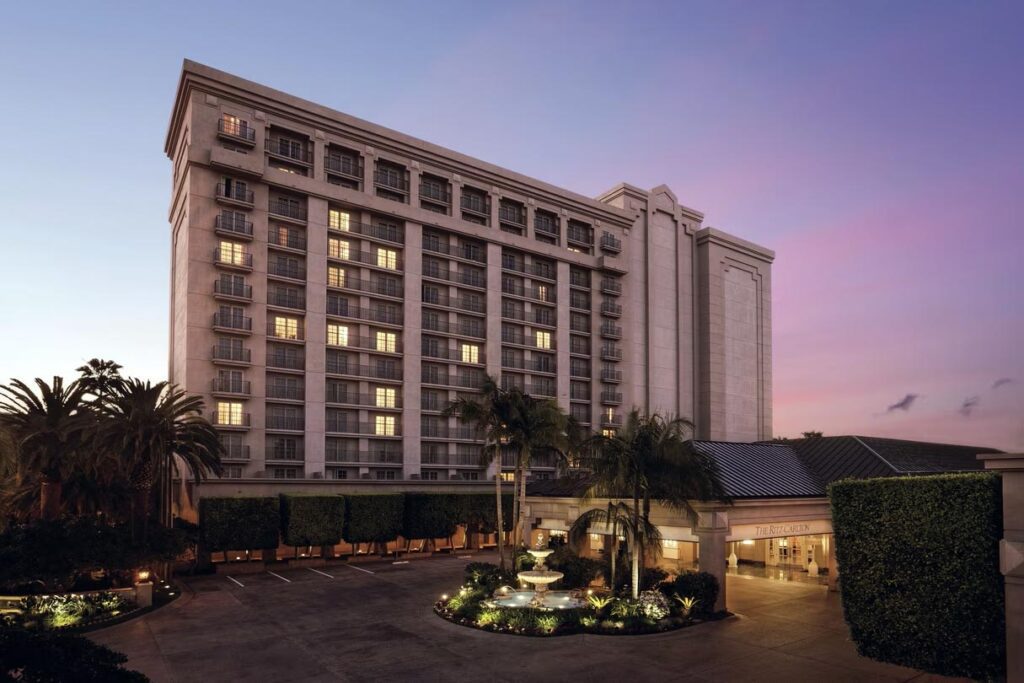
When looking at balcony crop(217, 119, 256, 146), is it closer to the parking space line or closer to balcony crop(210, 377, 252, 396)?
balcony crop(210, 377, 252, 396)

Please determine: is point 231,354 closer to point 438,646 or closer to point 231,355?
point 231,355

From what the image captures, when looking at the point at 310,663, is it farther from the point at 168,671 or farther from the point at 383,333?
the point at 383,333

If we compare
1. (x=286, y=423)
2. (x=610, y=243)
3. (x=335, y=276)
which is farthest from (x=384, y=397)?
(x=610, y=243)

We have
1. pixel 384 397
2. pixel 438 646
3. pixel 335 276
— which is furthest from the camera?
pixel 384 397

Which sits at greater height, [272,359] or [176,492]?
[272,359]

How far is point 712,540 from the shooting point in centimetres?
3262

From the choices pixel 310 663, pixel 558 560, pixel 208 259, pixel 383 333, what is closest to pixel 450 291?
pixel 383 333

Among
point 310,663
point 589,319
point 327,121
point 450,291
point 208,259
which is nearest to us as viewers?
point 310,663

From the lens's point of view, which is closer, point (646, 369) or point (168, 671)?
point (168, 671)

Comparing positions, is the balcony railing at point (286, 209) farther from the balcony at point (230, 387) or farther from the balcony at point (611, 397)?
the balcony at point (611, 397)

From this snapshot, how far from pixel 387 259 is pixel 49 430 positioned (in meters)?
35.2

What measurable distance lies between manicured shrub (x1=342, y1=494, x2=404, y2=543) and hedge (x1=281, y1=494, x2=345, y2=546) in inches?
35.8

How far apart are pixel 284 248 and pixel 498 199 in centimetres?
2560

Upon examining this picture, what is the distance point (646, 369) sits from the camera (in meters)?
88.1
